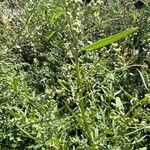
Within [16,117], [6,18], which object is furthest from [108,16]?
[16,117]

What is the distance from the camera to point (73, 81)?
2357 millimetres

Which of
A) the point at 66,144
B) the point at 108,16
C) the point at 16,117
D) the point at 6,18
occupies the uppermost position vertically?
the point at 6,18

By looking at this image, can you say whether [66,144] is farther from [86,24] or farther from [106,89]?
[86,24]

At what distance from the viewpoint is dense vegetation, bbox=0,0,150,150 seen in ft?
5.65

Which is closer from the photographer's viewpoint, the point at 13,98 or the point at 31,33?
the point at 13,98

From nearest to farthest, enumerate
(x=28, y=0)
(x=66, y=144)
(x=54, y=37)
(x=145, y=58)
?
(x=66, y=144), (x=145, y=58), (x=54, y=37), (x=28, y=0)

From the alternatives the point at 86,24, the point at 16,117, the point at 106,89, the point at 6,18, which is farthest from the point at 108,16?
the point at 16,117

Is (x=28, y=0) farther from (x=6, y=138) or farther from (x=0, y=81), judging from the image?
(x=6, y=138)

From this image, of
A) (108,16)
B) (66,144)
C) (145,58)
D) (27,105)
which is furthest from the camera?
(108,16)

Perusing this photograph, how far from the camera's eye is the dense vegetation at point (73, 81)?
1721 mm

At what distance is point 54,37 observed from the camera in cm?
306

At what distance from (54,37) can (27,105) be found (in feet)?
2.61

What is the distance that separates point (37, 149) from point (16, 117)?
187 millimetres

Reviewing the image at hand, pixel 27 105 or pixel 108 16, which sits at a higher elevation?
pixel 108 16
